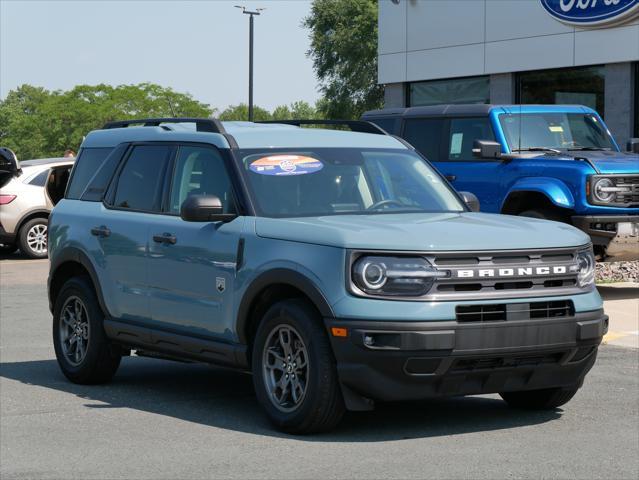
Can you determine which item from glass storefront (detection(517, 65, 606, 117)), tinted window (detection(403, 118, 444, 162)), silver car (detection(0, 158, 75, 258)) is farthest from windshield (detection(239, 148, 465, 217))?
glass storefront (detection(517, 65, 606, 117))

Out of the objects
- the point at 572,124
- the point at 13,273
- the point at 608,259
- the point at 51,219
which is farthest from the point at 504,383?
the point at 13,273

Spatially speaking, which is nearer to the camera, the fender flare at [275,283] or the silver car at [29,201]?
the fender flare at [275,283]

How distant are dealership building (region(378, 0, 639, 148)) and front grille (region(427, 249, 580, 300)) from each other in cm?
1852

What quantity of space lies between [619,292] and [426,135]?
314cm

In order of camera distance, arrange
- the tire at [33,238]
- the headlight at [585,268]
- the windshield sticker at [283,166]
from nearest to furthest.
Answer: the headlight at [585,268], the windshield sticker at [283,166], the tire at [33,238]

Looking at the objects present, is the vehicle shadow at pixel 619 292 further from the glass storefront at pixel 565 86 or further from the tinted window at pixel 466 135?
the glass storefront at pixel 565 86

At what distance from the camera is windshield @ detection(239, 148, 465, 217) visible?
7.95 m

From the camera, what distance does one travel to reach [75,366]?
30.6ft

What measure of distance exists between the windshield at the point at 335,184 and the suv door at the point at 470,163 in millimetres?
6615

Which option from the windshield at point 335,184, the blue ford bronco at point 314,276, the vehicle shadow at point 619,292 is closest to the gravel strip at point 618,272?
the vehicle shadow at point 619,292

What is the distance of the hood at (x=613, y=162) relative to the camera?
14438mm

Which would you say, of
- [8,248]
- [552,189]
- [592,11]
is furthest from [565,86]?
[552,189]

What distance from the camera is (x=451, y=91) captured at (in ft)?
98.5

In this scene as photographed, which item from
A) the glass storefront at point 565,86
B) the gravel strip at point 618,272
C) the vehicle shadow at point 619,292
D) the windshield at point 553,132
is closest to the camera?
the vehicle shadow at point 619,292
